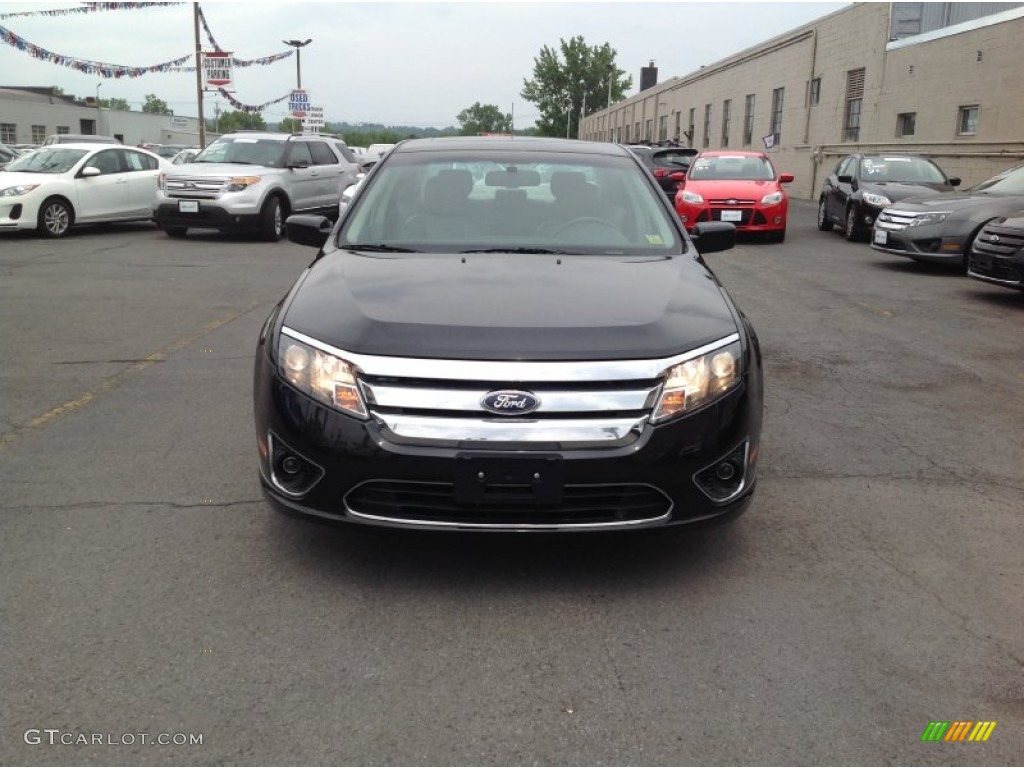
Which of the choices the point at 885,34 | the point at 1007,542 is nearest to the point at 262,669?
the point at 1007,542

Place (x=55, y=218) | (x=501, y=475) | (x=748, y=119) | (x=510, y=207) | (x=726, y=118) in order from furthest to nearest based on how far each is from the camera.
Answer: (x=726, y=118)
(x=748, y=119)
(x=55, y=218)
(x=510, y=207)
(x=501, y=475)

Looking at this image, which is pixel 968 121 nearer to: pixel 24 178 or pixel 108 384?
pixel 24 178

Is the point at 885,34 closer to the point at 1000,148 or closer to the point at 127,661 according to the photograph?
the point at 1000,148

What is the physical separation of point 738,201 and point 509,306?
43.9 feet

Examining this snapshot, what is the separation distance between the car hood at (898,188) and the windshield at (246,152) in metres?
9.79

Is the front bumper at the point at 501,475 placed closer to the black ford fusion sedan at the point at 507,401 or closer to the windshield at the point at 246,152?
the black ford fusion sedan at the point at 507,401

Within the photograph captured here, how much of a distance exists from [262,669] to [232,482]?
1748 mm

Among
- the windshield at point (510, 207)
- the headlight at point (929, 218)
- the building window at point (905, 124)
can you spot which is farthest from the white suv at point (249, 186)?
the building window at point (905, 124)

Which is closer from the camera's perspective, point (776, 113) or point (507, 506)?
point (507, 506)

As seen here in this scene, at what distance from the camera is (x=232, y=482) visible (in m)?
4.43

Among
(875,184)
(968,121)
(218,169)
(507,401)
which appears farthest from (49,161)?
(968,121)

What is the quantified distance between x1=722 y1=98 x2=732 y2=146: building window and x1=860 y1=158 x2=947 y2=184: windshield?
29.7 m

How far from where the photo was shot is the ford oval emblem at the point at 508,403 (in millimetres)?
3064

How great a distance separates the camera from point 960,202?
11906 millimetres
